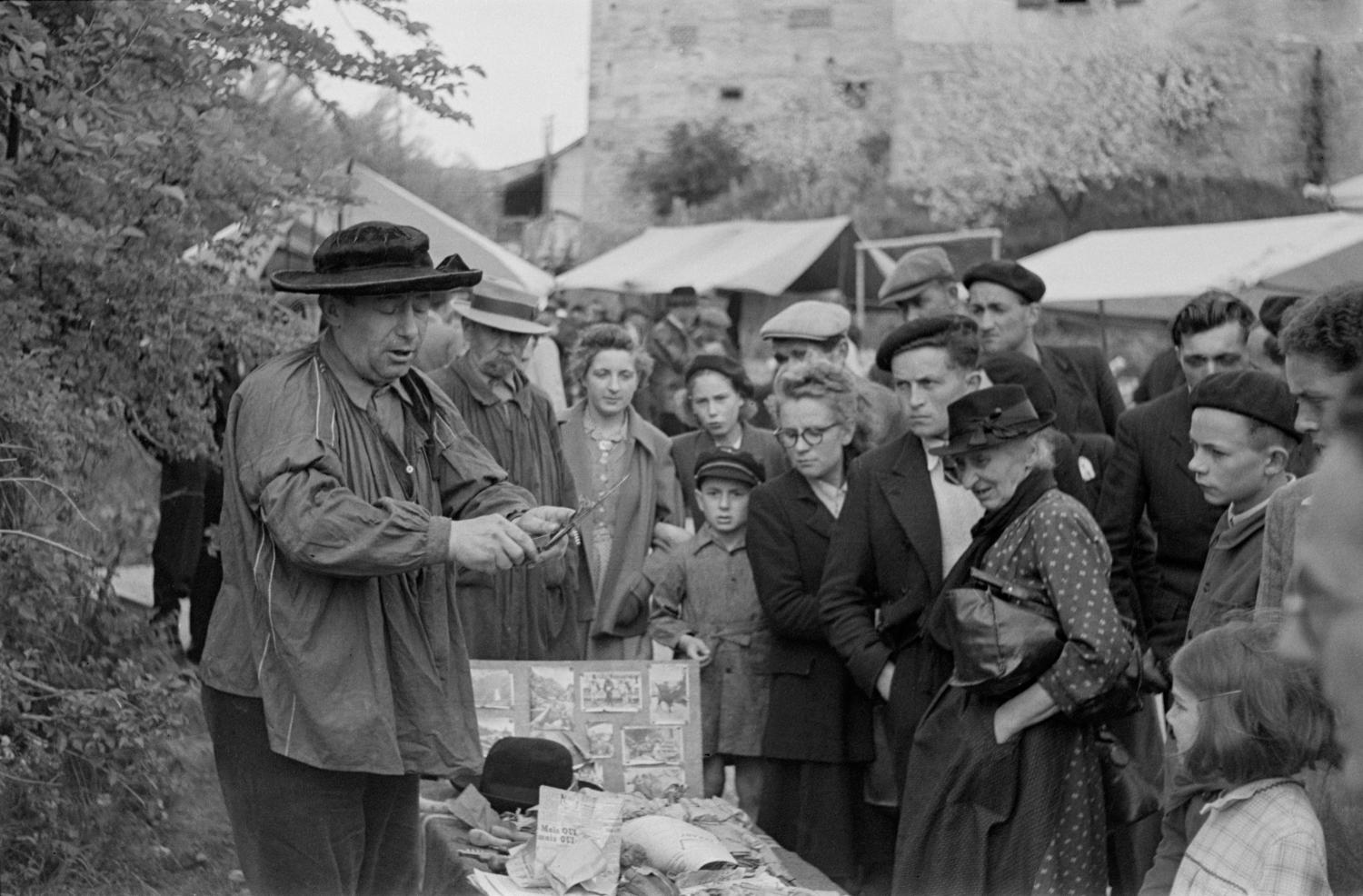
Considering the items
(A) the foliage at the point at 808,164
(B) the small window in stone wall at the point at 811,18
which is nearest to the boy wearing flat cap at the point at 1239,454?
(A) the foliage at the point at 808,164

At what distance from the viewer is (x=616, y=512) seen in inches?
267

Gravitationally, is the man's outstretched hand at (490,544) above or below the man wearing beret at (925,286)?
below

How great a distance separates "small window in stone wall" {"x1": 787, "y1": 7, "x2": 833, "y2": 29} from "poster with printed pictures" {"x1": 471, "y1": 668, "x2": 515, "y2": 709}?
131ft

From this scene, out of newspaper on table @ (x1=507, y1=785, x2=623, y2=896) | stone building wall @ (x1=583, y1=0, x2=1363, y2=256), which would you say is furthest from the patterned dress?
stone building wall @ (x1=583, y1=0, x2=1363, y2=256)

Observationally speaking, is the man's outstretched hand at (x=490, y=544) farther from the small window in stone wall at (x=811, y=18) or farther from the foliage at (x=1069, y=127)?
the small window in stone wall at (x=811, y=18)

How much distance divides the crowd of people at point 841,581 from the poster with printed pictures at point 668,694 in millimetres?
456

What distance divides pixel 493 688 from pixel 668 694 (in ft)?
1.70

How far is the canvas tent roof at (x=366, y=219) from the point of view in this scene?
5.55 m

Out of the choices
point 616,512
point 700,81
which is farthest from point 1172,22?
point 616,512

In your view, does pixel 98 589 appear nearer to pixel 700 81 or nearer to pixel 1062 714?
pixel 1062 714

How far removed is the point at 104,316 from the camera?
203 inches

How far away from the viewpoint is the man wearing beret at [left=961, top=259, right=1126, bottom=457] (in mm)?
6555

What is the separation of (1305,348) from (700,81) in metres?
40.9

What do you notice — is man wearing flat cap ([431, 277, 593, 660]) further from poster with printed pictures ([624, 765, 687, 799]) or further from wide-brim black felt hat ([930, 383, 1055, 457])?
wide-brim black felt hat ([930, 383, 1055, 457])
